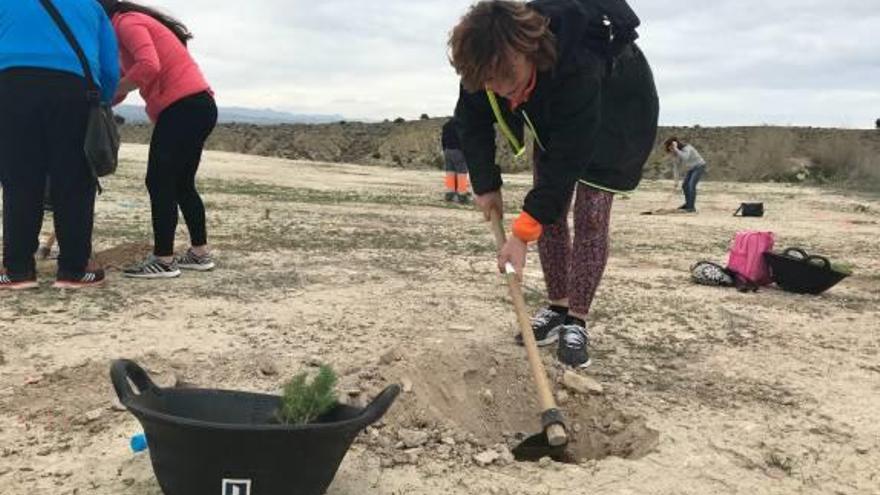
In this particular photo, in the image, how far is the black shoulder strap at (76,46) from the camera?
14.3 feet

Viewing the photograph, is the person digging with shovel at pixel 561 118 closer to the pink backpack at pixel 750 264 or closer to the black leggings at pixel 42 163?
the black leggings at pixel 42 163

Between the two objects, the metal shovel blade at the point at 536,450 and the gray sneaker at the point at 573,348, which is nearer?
the metal shovel blade at the point at 536,450

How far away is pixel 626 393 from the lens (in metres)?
3.54

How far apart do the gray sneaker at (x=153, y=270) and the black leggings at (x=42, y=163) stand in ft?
1.29

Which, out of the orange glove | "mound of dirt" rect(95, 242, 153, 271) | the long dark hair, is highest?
the long dark hair

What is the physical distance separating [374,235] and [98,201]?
382 cm

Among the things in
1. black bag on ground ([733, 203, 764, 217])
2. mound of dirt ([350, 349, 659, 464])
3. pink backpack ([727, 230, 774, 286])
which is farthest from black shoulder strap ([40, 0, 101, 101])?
black bag on ground ([733, 203, 764, 217])

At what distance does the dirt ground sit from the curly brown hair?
133 centimetres

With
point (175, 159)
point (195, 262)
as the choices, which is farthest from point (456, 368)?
point (195, 262)

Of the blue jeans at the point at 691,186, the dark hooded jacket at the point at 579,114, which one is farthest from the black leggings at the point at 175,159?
the blue jeans at the point at 691,186

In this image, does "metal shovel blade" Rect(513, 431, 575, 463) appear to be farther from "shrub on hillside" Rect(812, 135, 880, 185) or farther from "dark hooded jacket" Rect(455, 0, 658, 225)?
"shrub on hillside" Rect(812, 135, 880, 185)

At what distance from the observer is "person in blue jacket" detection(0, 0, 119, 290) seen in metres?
4.38

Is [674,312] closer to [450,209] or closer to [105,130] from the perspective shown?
[105,130]

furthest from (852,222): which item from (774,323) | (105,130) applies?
(105,130)
